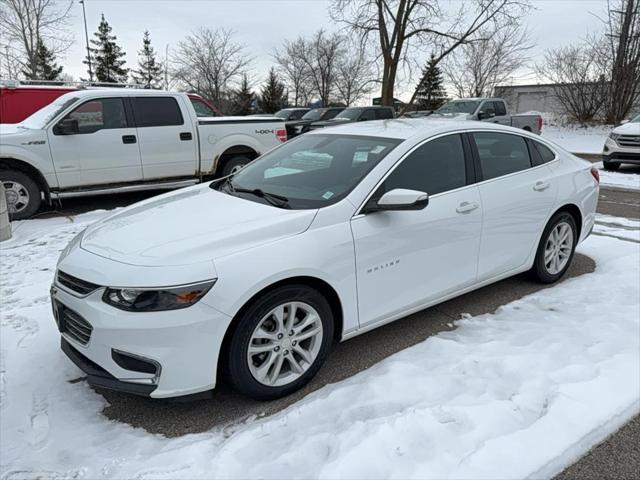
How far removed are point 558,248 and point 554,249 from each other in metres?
0.07

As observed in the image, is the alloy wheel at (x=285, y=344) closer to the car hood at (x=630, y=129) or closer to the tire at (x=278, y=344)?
the tire at (x=278, y=344)

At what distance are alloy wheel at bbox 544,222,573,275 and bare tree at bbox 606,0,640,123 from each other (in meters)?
23.9

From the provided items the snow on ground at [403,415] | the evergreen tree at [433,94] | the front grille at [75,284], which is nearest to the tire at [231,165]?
the snow on ground at [403,415]

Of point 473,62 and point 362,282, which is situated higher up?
point 473,62

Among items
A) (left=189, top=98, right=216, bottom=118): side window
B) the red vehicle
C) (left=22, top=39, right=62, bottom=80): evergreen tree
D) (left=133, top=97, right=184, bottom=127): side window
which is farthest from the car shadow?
(left=22, top=39, right=62, bottom=80): evergreen tree

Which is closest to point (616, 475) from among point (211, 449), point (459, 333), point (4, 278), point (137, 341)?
point (459, 333)

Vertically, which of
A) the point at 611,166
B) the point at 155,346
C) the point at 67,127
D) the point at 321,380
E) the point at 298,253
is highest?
the point at 67,127

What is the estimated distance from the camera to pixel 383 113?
58.6 ft

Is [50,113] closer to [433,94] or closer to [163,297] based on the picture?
[163,297]

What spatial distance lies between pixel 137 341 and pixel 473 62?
41.2 m

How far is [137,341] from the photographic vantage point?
249 cm

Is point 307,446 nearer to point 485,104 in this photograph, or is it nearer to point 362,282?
point 362,282

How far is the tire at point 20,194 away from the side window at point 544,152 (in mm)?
6997

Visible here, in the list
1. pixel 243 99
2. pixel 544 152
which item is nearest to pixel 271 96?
pixel 243 99
